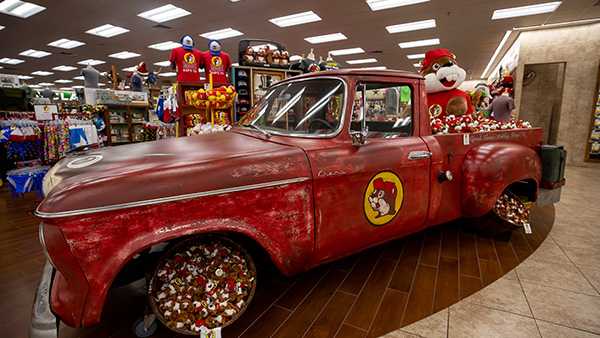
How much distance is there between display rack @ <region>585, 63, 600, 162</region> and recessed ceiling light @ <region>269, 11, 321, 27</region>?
7855mm

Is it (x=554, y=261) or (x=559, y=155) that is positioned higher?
(x=559, y=155)

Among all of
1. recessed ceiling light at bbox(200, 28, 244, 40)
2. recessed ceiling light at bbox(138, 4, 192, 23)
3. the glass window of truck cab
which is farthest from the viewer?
recessed ceiling light at bbox(200, 28, 244, 40)

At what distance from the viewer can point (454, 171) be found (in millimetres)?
2494

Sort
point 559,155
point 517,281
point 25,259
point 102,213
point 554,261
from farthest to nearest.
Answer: point 559,155, point 25,259, point 554,261, point 517,281, point 102,213

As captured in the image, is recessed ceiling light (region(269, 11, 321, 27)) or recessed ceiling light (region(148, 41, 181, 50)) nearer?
recessed ceiling light (region(269, 11, 321, 27))

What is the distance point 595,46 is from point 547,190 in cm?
767

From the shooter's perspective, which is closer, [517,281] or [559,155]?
[517,281]

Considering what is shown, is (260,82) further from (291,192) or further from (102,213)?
(102,213)

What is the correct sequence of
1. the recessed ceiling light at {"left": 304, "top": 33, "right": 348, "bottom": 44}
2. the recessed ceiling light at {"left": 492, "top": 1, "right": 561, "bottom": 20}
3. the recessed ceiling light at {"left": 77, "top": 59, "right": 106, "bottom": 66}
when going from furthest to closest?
1. the recessed ceiling light at {"left": 77, "top": 59, "right": 106, "bottom": 66}
2. the recessed ceiling light at {"left": 304, "top": 33, "right": 348, "bottom": 44}
3. the recessed ceiling light at {"left": 492, "top": 1, "right": 561, "bottom": 20}

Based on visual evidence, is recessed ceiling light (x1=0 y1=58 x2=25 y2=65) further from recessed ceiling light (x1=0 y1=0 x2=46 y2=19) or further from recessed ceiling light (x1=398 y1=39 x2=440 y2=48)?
recessed ceiling light (x1=398 y1=39 x2=440 y2=48)

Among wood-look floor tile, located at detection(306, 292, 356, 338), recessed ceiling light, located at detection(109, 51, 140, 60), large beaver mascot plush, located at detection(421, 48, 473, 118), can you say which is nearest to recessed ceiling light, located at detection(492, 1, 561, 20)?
large beaver mascot plush, located at detection(421, 48, 473, 118)

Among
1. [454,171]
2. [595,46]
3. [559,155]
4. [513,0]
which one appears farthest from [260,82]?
[595,46]

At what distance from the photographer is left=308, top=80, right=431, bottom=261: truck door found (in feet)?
5.82

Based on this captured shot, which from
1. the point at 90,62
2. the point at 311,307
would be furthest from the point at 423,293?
the point at 90,62
